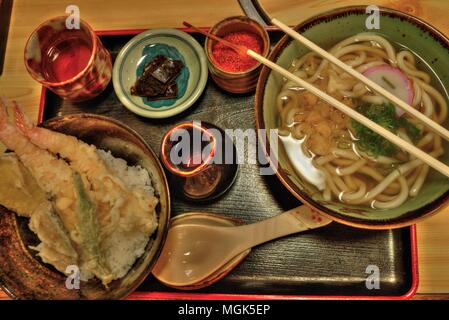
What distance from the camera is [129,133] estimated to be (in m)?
1.91

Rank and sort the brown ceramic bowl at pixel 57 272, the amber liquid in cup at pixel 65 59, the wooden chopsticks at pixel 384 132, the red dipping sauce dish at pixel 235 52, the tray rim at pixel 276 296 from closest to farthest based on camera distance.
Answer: the wooden chopsticks at pixel 384 132
the brown ceramic bowl at pixel 57 272
the tray rim at pixel 276 296
the red dipping sauce dish at pixel 235 52
the amber liquid in cup at pixel 65 59

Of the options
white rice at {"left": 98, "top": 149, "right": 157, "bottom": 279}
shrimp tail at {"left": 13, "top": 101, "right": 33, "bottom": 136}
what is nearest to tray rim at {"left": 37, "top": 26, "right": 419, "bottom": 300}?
white rice at {"left": 98, "top": 149, "right": 157, "bottom": 279}

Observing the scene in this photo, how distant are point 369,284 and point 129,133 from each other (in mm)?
1285

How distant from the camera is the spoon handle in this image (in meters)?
1.94

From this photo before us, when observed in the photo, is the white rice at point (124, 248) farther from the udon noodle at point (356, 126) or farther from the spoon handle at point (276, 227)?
the udon noodle at point (356, 126)

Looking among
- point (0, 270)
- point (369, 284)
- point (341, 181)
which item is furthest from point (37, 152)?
point (369, 284)

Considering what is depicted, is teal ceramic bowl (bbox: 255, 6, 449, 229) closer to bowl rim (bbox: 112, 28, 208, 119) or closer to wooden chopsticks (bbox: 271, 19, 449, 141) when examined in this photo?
wooden chopsticks (bbox: 271, 19, 449, 141)

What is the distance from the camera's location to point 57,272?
1.84 metres

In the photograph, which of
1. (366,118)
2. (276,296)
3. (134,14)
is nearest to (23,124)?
(134,14)

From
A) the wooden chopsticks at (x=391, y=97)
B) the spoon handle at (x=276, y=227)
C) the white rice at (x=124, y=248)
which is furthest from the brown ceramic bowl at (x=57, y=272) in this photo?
the wooden chopsticks at (x=391, y=97)

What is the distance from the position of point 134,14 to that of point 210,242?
1.39 meters

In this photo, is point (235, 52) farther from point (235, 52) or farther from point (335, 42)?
point (335, 42)

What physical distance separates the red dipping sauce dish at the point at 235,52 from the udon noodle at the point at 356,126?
0.71 feet

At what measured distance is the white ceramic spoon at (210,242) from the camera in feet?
6.30
